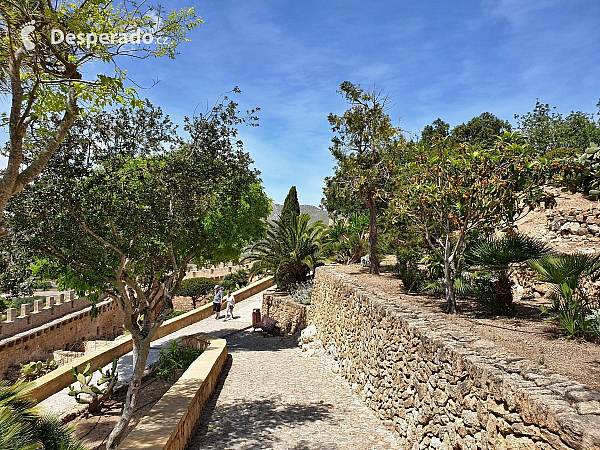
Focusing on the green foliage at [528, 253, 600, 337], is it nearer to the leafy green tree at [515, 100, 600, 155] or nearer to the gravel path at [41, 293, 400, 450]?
the gravel path at [41, 293, 400, 450]

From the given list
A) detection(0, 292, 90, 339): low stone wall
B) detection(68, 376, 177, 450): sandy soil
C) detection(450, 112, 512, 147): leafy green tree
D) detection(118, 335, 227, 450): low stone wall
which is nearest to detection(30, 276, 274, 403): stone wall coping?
detection(68, 376, 177, 450): sandy soil

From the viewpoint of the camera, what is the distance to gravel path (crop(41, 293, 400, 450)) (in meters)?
6.44

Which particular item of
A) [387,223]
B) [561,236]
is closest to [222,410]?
[387,223]

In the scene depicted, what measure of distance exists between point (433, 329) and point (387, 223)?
703 cm

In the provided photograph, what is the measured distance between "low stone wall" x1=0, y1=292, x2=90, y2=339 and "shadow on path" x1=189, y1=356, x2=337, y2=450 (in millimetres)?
12546

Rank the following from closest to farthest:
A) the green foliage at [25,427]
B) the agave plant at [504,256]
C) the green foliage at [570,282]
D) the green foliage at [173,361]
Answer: the green foliage at [25,427] → the green foliage at [570,282] → the agave plant at [504,256] → the green foliage at [173,361]

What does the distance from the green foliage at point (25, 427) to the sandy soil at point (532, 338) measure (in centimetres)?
469

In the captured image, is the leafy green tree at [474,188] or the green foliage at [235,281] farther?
the green foliage at [235,281]

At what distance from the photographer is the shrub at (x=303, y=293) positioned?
1758 cm

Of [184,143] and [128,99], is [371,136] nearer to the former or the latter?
[184,143]

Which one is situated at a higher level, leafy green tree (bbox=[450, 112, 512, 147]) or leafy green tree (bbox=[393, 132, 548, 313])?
leafy green tree (bbox=[450, 112, 512, 147])

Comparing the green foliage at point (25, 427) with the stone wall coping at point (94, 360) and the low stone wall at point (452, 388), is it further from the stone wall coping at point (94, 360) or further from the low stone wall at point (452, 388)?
the low stone wall at point (452, 388)

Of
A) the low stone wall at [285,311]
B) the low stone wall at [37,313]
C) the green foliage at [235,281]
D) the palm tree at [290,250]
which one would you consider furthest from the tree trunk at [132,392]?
the green foliage at [235,281]

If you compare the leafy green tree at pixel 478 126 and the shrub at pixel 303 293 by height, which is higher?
the leafy green tree at pixel 478 126
